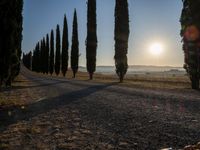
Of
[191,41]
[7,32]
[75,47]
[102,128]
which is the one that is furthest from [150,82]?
[102,128]

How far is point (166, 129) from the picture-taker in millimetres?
7836

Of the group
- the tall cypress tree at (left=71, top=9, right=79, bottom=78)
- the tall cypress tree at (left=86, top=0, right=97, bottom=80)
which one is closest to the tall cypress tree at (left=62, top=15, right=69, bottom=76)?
the tall cypress tree at (left=71, top=9, right=79, bottom=78)

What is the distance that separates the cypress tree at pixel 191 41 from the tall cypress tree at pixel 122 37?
45.2ft

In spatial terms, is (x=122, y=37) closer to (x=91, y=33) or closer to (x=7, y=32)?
(x=91, y=33)

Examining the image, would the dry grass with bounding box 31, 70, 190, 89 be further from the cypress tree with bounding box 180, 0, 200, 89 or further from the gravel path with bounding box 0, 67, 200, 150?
the gravel path with bounding box 0, 67, 200, 150

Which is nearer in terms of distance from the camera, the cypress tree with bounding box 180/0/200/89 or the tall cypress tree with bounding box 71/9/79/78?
the cypress tree with bounding box 180/0/200/89

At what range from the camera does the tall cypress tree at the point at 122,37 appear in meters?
39.9

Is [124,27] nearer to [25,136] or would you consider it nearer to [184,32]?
[184,32]

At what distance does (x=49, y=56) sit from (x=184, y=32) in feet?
A: 215

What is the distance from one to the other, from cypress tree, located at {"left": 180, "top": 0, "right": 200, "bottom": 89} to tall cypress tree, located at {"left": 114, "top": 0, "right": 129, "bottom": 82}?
13764 millimetres

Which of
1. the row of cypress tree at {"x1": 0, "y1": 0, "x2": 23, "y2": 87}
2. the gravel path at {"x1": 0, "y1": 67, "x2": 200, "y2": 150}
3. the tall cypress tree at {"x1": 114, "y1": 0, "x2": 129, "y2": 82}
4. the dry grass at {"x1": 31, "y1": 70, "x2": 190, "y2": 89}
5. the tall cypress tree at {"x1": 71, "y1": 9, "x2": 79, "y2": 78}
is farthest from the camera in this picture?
the tall cypress tree at {"x1": 71, "y1": 9, "x2": 79, "y2": 78}

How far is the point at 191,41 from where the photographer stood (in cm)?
2578

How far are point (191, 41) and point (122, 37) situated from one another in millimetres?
15088

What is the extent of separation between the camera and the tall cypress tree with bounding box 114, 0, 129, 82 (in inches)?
1571
